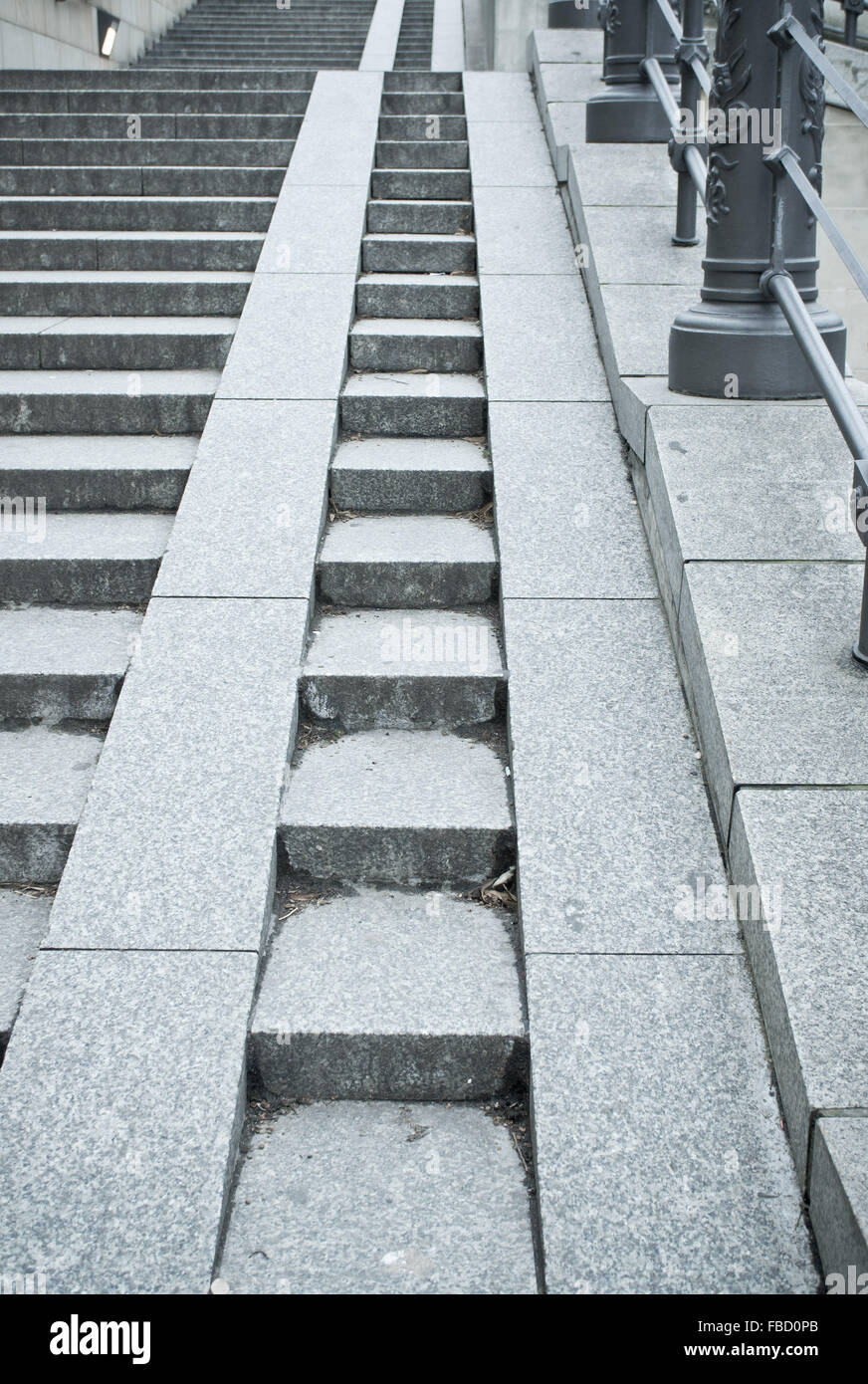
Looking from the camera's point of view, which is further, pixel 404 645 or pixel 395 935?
pixel 404 645

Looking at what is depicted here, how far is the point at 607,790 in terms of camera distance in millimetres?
3168

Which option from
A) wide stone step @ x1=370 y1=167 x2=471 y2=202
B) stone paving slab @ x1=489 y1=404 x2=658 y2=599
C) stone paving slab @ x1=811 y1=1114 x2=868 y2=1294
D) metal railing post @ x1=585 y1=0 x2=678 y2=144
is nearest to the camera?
stone paving slab @ x1=811 y1=1114 x2=868 y2=1294

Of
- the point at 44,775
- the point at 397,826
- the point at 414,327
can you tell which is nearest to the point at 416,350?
the point at 414,327

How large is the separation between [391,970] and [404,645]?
4.15 feet

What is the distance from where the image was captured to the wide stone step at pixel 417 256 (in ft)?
20.5

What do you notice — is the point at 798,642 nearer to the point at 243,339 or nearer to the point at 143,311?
the point at 243,339

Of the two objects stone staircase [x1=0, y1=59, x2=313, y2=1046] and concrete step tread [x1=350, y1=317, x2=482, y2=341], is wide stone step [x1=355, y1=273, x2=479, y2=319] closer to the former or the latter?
concrete step tread [x1=350, y1=317, x2=482, y2=341]

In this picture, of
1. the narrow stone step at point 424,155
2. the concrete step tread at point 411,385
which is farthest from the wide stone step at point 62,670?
A: the narrow stone step at point 424,155

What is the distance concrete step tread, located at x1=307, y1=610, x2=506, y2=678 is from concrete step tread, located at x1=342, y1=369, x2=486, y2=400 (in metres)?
1.32

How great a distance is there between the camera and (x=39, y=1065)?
2570mm

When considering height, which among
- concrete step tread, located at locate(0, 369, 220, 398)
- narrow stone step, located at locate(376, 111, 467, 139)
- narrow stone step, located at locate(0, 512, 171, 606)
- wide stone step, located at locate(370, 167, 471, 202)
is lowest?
narrow stone step, located at locate(0, 512, 171, 606)

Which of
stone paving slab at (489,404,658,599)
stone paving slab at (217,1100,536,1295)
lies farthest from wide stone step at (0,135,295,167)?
stone paving slab at (217,1100,536,1295)

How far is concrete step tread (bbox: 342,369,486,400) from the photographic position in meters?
5.04

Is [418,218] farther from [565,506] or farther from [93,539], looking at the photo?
[93,539]
